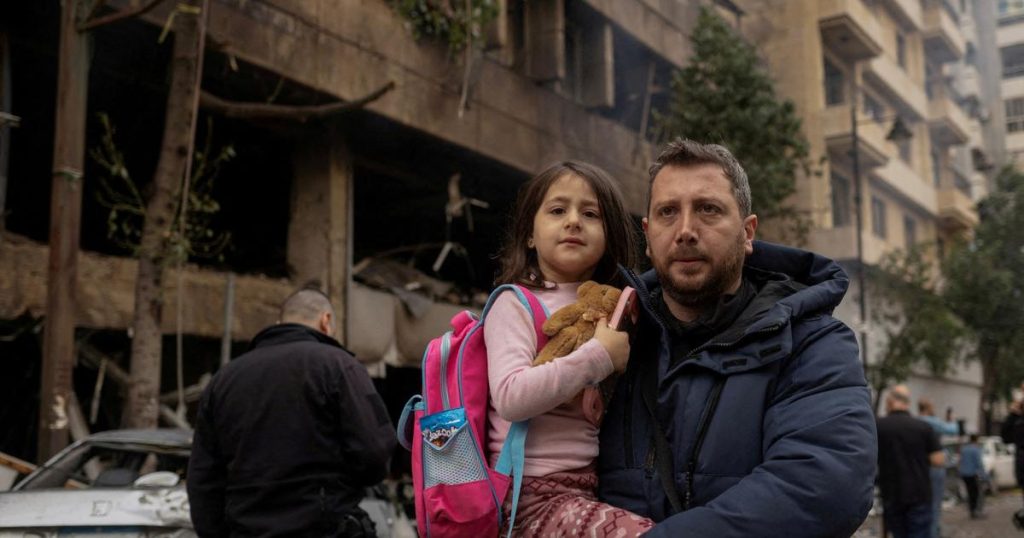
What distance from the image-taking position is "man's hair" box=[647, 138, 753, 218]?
226cm

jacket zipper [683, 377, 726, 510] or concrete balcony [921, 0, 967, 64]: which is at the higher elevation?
concrete balcony [921, 0, 967, 64]

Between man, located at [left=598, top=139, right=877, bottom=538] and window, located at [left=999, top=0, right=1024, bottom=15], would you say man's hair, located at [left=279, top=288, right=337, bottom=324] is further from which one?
window, located at [left=999, top=0, right=1024, bottom=15]

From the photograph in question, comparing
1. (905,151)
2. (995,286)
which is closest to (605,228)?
(995,286)

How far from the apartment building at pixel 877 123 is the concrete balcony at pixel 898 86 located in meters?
0.04

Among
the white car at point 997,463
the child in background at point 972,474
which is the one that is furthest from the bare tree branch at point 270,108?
the white car at point 997,463

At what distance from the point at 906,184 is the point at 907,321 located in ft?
34.5

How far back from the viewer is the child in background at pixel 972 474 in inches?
698

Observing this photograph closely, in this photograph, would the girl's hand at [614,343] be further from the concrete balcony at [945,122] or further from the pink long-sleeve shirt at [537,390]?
the concrete balcony at [945,122]

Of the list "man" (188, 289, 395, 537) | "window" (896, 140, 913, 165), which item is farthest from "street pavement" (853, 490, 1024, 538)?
"window" (896, 140, 913, 165)

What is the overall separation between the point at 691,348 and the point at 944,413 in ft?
123

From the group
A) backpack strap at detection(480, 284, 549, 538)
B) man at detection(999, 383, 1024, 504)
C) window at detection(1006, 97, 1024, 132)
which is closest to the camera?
backpack strap at detection(480, 284, 549, 538)

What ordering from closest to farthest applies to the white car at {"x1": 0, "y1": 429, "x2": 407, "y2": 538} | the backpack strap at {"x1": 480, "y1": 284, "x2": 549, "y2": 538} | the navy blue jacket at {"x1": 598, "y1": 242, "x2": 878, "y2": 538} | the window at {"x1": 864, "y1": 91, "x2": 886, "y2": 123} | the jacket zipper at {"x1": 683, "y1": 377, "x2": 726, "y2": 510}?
the navy blue jacket at {"x1": 598, "y1": 242, "x2": 878, "y2": 538} < the jacket zipper at {"x1": 683, "y1": 377, "x2": 726, "y2": 510} < the backpack strap at {"x1": 480, "y1": 284, "x2": 549, "y2": 538} < the white car at {"x1": 0, "y1": 429, "x2": 407, "y2": 538} < the window at {"x1": 864, "y1": 91, "x2": 886, "y2": 123}

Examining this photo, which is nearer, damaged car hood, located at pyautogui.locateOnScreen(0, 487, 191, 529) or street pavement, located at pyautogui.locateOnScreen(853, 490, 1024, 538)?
damaged car hood, located at pyautogui.locateOnScreen(0, 487, 191, 529)

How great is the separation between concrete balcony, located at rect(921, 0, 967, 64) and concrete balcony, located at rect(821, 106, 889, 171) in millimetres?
9023
